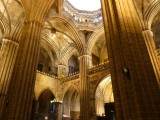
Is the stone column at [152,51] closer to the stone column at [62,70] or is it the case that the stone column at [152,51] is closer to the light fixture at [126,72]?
the light fixture at [126,72]

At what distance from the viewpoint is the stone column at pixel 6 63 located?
12.1 m

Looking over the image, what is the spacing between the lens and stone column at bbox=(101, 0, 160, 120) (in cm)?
511

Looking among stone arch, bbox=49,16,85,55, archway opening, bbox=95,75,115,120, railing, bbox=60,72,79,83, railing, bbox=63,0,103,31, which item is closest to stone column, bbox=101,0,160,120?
archway opening, bbox=95,75,115,120

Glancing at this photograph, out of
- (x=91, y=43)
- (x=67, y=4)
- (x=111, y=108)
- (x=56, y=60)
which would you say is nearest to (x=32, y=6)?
(x=67, y=4)

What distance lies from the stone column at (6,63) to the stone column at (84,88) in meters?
6.29

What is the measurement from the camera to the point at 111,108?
15.5 meters

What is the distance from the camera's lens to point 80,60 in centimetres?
1673

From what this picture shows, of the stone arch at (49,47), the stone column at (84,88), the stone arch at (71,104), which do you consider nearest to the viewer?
the stone column at (84,88)

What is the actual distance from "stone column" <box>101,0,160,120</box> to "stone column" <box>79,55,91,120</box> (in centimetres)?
811

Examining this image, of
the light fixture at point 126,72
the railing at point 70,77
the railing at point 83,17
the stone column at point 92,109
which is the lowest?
the stone column at point 92,109

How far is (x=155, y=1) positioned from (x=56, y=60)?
1239 cm

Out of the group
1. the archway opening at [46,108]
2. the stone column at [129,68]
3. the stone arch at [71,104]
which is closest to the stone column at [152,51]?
the stone column at [129,68]

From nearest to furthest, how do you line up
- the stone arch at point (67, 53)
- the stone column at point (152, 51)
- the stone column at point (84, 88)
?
the stone column at point (152, 51), the stone column at point (84, 88), the stone arch at point (67, 53)

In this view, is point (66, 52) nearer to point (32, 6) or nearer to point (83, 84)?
point (83, 84)
